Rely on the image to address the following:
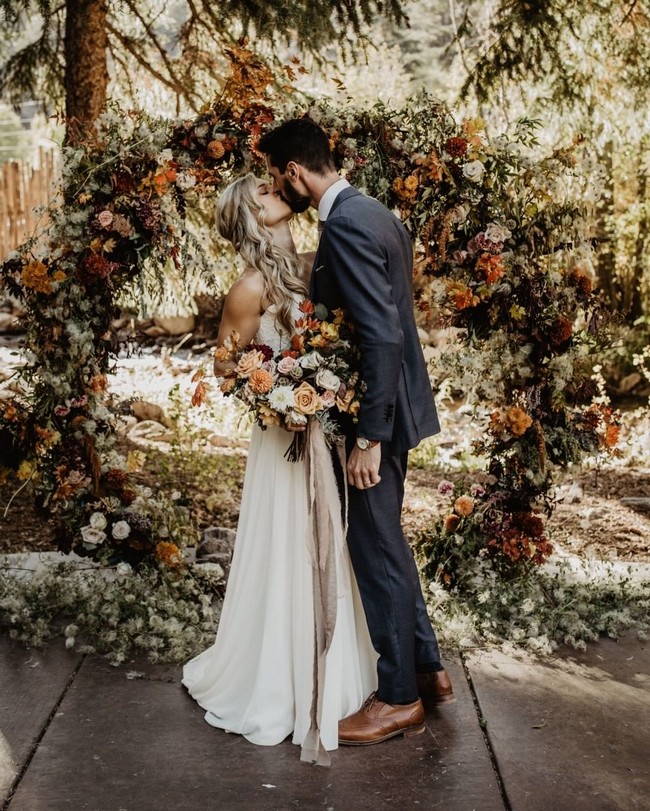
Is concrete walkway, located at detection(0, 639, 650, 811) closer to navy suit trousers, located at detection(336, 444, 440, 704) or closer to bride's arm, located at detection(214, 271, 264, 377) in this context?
navy suit trousers, located at detection(336, 444, 440, 704)

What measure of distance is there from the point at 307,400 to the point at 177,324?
1009 cm

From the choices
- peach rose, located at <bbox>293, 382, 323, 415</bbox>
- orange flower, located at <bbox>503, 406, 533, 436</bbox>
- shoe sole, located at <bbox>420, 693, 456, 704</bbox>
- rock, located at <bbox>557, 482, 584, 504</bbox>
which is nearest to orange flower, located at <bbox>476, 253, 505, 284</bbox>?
orange flower, located at <bbox>503, 406, 533, 436</bbox>

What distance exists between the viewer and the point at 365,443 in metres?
3.07

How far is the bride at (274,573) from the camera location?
327 centimetres

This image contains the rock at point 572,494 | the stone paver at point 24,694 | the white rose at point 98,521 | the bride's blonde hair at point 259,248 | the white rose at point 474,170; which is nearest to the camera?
the stone paver at point 24,694

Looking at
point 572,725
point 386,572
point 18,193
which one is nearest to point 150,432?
point 386,572

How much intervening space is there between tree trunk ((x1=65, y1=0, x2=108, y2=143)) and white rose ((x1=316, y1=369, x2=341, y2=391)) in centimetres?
364

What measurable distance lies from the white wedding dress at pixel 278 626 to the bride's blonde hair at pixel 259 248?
0.07 metres

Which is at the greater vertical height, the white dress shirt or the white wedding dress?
the white dress shirt

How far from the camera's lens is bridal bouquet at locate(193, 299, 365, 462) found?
10.2 ft

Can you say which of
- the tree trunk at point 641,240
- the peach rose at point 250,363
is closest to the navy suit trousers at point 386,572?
the peach rose at point 250,363

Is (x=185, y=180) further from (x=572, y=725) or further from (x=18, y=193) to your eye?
(x=18, y=193)

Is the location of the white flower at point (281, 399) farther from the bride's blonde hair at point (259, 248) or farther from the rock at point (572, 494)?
the rock at point (572, 494)

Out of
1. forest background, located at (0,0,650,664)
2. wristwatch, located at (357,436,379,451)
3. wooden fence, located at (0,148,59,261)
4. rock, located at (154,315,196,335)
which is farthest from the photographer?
rock, located at (154,315,196,335)
